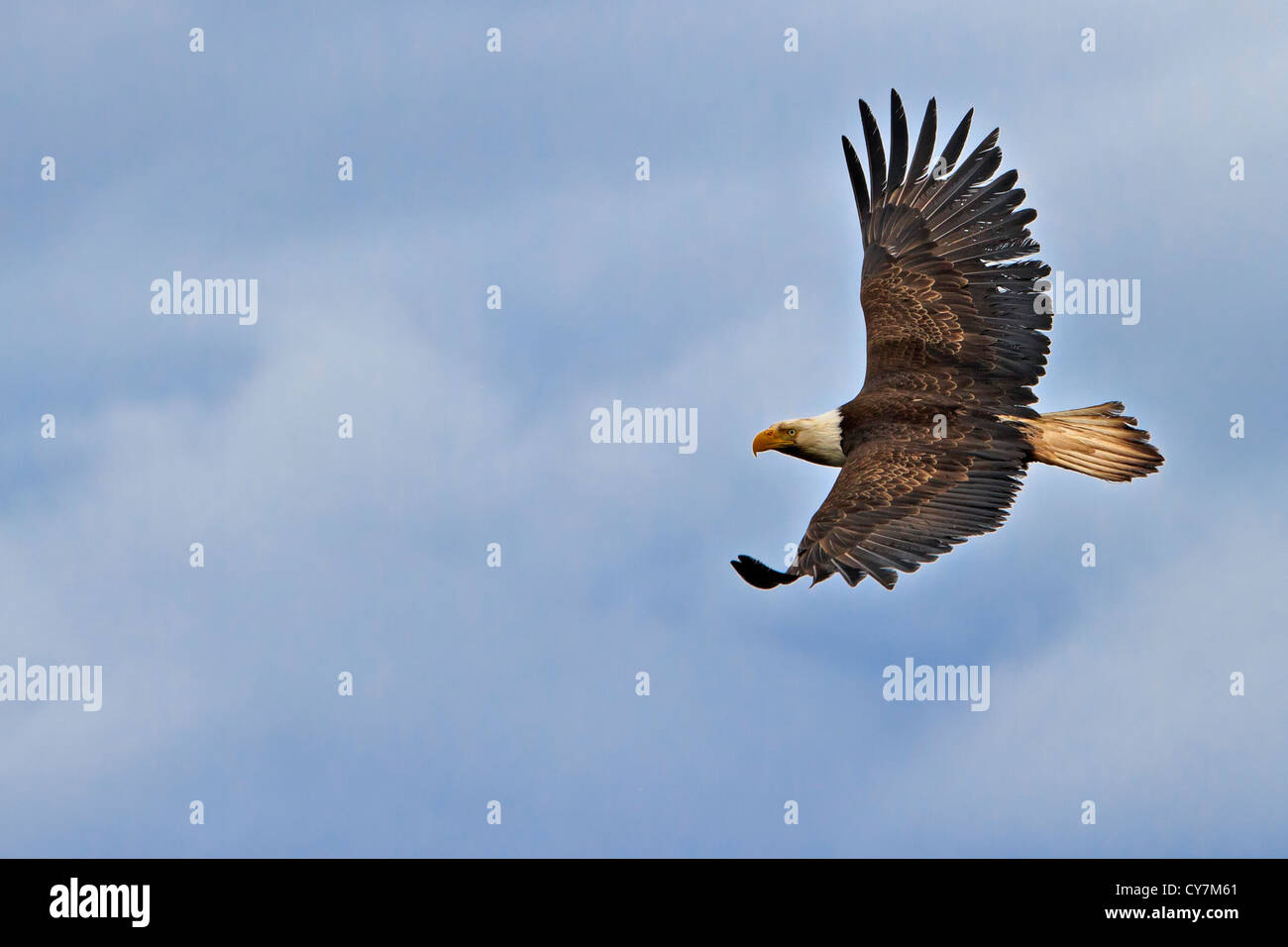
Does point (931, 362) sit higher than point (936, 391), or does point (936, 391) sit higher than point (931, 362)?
point (931, 362)

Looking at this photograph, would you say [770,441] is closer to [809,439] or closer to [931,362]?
[809,439]

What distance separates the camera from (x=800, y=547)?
14570mm

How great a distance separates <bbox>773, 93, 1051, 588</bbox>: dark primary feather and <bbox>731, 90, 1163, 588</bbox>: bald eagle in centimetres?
1

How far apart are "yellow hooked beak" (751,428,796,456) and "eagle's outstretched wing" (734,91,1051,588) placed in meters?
0.76

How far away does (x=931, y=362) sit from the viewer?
16672 mm

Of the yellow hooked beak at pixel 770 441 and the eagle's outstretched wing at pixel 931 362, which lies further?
the yellow hooked beak at pixel 770 441

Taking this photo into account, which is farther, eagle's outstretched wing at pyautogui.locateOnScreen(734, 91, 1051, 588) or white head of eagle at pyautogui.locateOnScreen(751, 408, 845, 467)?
white head of eagle at pyautogui.locateOnScreen(751, 408, 845, 467)

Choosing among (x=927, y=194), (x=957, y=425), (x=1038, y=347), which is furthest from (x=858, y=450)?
(x=927, y=194)

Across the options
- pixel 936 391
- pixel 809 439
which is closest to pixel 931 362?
pixel 936 391

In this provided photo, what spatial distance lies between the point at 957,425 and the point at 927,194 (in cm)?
288

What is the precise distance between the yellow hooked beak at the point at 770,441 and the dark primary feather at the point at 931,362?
0.73 metres

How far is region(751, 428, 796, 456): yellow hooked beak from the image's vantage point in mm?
17016

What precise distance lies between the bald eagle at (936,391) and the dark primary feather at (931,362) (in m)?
0.01

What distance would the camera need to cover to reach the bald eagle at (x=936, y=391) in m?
14.8
